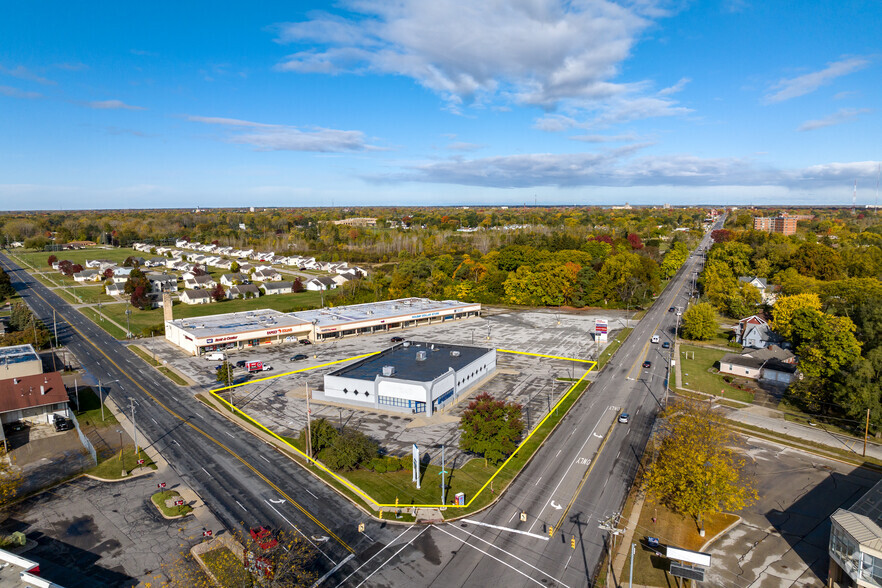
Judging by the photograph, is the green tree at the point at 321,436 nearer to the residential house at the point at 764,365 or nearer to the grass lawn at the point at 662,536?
the grass lawn at the point at 662,536

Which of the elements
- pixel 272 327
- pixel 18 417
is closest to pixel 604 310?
pixel 272 327

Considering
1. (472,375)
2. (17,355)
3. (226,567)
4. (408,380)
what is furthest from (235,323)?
(226,567)

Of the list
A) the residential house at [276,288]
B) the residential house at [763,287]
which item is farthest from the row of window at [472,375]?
the residential house at [276,288]

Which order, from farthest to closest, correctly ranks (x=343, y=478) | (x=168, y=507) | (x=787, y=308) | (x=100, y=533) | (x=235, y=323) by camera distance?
(x=235, y=323)
(x=787, y=308)
(x=343, y=478)
(x=168, y=507)
(x=100, y=533)

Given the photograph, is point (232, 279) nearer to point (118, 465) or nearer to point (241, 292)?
point (241, 292)

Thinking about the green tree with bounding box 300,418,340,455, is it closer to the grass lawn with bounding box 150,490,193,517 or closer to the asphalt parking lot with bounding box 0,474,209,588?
the grass lawn with bounding box 150,490,193,517

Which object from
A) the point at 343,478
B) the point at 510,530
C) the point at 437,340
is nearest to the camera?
the point at 510,530
